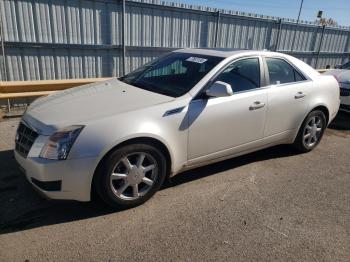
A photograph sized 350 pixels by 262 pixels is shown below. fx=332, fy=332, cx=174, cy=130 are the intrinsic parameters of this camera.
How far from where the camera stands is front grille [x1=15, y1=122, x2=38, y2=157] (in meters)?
3.19

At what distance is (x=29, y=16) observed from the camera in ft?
23.4

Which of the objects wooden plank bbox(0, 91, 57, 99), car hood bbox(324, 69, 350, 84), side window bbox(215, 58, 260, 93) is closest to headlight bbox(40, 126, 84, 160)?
side window bbox(215, 58, 260, 93)

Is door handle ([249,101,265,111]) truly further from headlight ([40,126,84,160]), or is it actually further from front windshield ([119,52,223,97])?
headlight ([40,126,84,160])

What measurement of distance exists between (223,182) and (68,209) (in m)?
1.87

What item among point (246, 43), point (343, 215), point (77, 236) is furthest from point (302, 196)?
point (246, 43)

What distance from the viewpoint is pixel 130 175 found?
11.0ft

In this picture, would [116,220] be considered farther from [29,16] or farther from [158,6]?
[158,6]

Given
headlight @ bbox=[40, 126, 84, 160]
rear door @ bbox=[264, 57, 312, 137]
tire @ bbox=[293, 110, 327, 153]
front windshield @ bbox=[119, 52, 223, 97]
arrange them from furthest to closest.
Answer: tire @ bbox=[293, 110, 327, 153]
rear door @ bbox=[264, 57, 312, 137]
front windshield @ bbox=[119, 52, 223, 97]
headlight @ bbox=[40, 126, 84, 160]

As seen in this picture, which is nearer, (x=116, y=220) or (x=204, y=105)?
(x=116, y=220)

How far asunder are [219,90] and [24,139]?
2098 millimetres

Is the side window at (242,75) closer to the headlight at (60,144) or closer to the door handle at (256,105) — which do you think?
the door handle at (256,105)

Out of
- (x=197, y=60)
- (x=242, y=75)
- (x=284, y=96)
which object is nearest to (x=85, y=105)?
(x=197, y=60)

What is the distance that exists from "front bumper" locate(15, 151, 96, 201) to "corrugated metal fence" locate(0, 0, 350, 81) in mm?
4931

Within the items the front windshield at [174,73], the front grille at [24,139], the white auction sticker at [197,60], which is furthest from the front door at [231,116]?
the front grille at [24,139]
